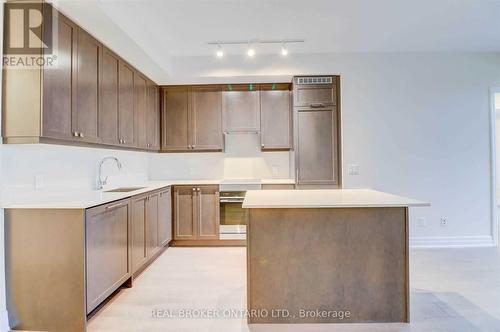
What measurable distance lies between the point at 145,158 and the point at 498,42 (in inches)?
203

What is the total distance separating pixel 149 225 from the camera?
3301 millimetres

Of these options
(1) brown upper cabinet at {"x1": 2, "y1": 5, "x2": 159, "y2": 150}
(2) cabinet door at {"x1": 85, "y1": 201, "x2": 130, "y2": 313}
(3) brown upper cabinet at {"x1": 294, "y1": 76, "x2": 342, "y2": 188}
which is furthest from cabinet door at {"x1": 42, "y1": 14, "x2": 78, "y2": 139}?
(3) brown upper cabinet at {"x1": 294, "y1": 76, "x2": 342, "y2": 188}

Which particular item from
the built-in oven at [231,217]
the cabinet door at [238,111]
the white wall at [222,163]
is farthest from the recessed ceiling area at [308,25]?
the built-in oven at [231,217]

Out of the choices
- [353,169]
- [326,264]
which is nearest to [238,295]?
[326,264]

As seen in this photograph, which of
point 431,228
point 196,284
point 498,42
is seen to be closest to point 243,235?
point 196,284

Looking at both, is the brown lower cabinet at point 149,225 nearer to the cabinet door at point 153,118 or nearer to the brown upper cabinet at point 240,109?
the cabinet door at point 153,118

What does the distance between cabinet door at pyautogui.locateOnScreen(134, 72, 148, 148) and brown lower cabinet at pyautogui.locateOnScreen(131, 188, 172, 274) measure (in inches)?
28.4

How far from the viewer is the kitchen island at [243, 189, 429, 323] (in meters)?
2.15

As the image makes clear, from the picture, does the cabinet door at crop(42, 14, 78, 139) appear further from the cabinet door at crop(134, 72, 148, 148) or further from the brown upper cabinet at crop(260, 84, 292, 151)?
the brown upper cabinet at crop(260, 84, 292, 151)

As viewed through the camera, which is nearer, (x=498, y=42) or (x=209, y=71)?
(x=498, y=42)

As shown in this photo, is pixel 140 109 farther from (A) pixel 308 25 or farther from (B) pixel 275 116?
(A) pixel 308 25

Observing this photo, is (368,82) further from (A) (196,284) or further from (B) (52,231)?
(B) (52,231)

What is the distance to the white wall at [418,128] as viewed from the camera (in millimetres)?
3990

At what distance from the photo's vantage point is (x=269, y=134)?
4.32 metres
